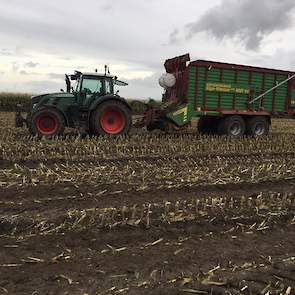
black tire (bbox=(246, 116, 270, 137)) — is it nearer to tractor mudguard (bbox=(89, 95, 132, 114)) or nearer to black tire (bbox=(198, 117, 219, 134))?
black tire (bbox=(198, 117, 219, 134))

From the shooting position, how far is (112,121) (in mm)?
13391

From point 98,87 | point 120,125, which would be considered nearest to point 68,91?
point 98,87

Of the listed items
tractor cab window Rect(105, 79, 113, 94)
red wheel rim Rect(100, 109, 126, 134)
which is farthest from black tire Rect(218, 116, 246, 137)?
tractor cab window Rect(105, 79, 113, 94)

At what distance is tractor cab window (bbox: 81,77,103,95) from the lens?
43.2ft

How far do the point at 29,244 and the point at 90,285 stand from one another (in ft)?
3.66

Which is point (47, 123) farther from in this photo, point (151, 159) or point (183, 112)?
point (183, 112)

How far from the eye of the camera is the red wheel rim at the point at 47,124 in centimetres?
1265

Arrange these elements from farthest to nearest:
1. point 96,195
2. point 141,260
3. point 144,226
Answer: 1. point 96,195
2. point 144,226
3. point 141,260

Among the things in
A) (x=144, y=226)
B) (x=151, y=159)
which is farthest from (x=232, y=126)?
(x=144, y=226)

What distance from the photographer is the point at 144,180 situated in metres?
7.67

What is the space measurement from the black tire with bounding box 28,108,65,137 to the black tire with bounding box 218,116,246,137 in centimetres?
512

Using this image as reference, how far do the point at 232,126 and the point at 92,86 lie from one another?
15.4 ft

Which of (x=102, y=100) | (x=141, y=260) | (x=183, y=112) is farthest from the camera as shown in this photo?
(x=183, y=112)

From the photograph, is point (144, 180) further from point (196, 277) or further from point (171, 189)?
point (196, 277)
